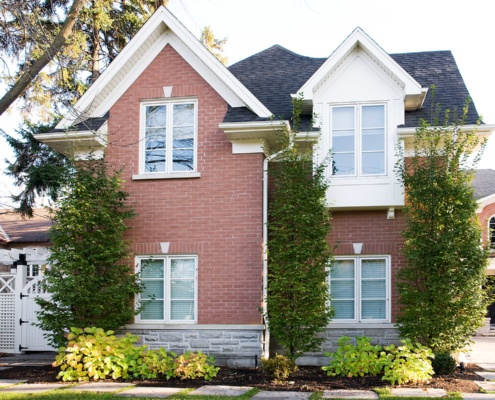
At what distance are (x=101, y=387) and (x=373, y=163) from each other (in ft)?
23.5

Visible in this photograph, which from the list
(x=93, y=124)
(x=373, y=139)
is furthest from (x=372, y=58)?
(x=93, y=124)

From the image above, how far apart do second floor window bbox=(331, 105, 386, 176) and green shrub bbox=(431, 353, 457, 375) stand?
13.3 ft

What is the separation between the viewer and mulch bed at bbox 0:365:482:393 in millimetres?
10096

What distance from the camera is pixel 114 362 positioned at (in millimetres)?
11094

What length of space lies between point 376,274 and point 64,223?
21.8ft

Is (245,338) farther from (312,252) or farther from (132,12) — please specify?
(132,12)

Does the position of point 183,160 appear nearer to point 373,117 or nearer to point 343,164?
point 343,164

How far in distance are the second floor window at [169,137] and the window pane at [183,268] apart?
191 centimetres

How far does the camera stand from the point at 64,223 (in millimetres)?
12016

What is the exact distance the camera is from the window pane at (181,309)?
498 inches

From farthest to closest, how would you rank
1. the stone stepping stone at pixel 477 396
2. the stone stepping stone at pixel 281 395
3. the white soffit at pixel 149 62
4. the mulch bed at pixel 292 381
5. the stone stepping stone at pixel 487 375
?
1. the white soffit at pixel 149 62
2. the stone stepping stone at pixel 487 375
3. the mulch bed at pixel 292 381
4. the stone stepping stone at pixel 281 395
5. the stone stepping stone at pixel 477 396

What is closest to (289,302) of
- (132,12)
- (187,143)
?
(187,143)

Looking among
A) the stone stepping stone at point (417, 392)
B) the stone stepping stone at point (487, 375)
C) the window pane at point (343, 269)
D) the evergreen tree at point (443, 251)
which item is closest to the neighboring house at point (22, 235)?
the window pane at point (343, 269)

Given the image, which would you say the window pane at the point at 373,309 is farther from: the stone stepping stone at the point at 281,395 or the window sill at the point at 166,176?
the window sill at the point at 166,176
